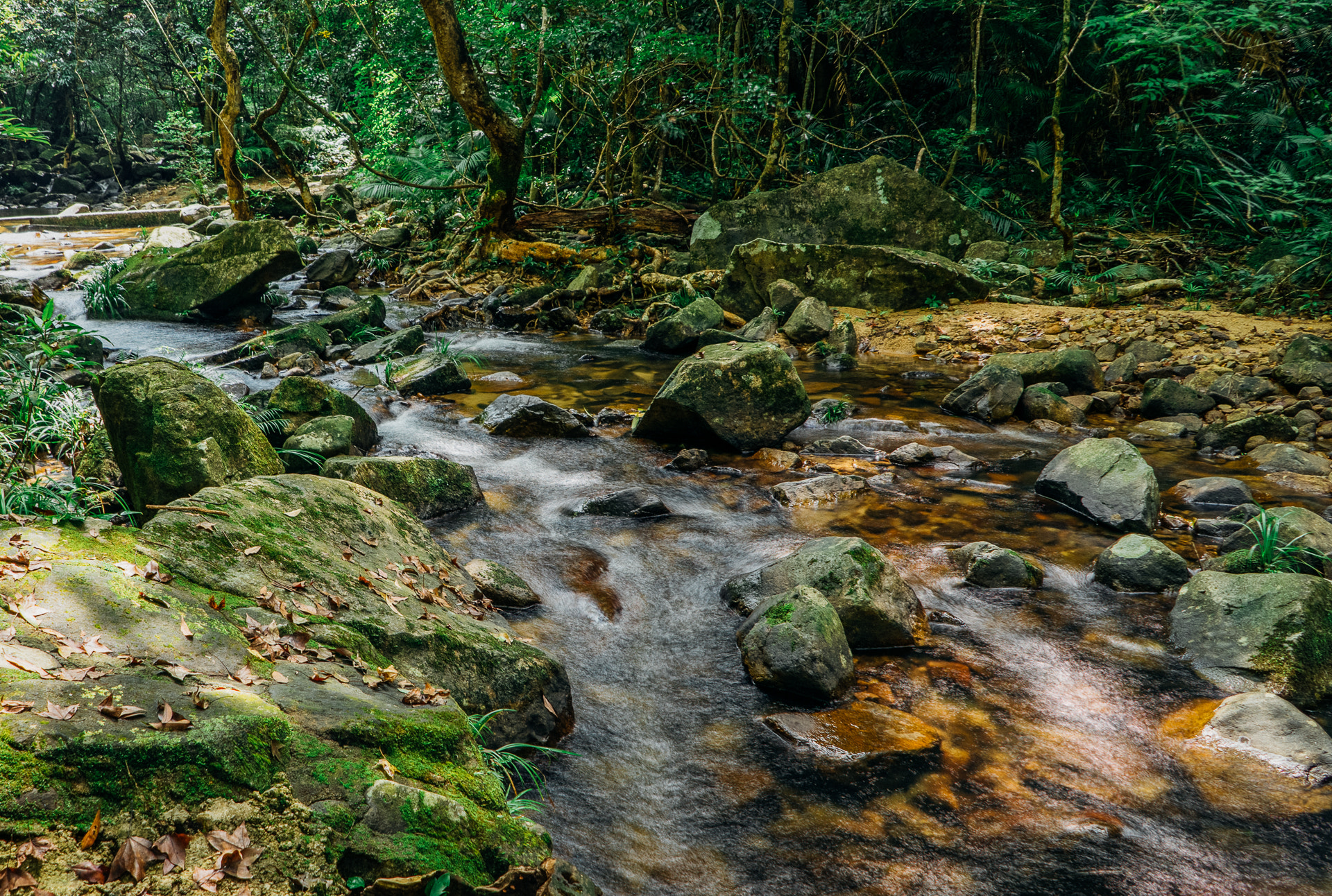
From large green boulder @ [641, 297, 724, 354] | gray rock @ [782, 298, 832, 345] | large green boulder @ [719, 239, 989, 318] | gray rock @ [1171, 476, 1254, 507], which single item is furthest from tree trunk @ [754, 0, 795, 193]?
gray rock @ [1171, 476, 1254, 507]

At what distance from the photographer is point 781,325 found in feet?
33.8

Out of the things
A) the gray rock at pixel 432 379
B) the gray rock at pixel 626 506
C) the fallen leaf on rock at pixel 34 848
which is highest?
the fallen leaf on rock at pixel 34 848

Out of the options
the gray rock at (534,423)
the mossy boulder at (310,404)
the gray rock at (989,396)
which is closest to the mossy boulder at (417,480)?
the mossy boulder at (310,404)

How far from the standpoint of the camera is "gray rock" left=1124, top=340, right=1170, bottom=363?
8.14 meters

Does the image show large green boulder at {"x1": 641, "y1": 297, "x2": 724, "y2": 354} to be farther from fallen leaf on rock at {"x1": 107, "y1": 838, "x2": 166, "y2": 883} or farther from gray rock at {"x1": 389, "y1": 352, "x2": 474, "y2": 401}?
fallen leaf on rock at {"x1": 107, "y1": 838, "x2": 166, "y2": 883}

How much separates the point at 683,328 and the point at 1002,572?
5.99 meters

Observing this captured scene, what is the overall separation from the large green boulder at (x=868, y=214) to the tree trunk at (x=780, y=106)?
44.2 inches

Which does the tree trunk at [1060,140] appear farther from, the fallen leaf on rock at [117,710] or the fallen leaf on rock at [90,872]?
the fallen leaf on rock at [90,872]

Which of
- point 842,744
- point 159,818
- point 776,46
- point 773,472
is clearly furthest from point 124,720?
point 776,46

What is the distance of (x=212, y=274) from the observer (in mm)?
10523

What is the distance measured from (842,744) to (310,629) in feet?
6.74

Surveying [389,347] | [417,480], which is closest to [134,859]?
[417,480]

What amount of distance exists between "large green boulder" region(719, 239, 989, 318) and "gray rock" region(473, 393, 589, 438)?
456 centimetres

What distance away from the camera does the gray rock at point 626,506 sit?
523 cm
